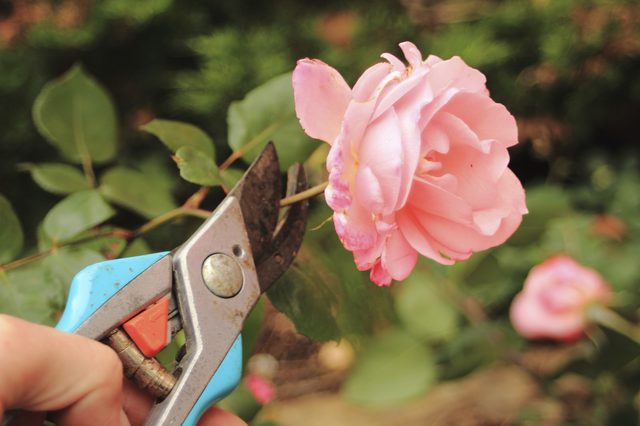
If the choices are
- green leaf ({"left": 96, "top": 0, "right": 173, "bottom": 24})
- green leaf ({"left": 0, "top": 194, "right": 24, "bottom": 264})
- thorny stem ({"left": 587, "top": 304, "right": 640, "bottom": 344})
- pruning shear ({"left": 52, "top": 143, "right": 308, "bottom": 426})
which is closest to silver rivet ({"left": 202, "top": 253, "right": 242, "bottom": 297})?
pruning shear ({"left": 52, "top": 143, "right": 308, "bottom": 426})

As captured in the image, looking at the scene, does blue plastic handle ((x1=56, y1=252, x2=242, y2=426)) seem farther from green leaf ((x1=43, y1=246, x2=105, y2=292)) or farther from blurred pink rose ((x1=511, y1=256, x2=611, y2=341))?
blurred pink rose ((x1=511, y1=256, x2=611, y2=341))

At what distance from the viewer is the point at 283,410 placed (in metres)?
1.64

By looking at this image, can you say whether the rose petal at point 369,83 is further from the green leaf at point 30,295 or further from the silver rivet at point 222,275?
the green leaf at point 30,295

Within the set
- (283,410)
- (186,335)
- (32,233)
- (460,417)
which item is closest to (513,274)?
(460,417)

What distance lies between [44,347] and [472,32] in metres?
1.22

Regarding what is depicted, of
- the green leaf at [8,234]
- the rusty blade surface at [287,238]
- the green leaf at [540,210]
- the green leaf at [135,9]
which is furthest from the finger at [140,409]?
the green leaf at [135,9]

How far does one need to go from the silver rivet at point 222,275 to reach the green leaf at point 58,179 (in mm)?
254

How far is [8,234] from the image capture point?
0.64m

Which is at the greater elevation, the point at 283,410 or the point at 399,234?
the point at 399,234

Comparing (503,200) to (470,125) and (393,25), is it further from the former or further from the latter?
(393,25)

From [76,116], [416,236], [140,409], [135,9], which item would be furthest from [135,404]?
[135,9]

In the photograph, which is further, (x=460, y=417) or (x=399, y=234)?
(x=460, y=417)

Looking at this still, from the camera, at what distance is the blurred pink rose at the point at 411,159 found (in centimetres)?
47

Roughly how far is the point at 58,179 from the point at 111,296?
0.29 metres
